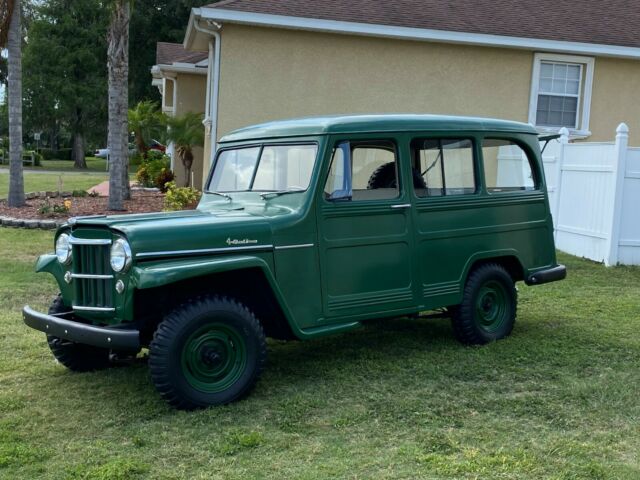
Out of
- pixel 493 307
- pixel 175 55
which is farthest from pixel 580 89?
pixel 175 55

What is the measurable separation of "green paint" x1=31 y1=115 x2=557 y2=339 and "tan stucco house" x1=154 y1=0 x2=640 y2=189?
708 cm

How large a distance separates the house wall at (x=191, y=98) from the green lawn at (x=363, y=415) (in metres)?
13.6

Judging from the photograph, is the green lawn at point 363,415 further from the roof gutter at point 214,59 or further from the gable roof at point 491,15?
the gable roof at point 491,15

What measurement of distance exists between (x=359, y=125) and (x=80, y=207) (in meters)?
10.2

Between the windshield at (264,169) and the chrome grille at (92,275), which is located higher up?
the windshield at (264,169)

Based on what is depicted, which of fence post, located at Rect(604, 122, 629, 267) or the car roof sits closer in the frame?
the car roof

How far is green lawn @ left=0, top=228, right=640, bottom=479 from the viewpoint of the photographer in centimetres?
374

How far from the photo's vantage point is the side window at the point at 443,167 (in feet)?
18.9

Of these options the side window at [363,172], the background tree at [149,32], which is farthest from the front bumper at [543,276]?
the background tree at [149,32]

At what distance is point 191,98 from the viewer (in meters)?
20.0

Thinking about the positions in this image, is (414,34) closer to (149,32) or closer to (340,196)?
(340,196)

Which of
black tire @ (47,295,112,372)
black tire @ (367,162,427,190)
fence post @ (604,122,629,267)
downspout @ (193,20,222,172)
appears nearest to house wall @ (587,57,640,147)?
fence post @ (604,122,629,267)

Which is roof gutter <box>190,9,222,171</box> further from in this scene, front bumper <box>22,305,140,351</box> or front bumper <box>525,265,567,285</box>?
front bumper <box>22,305,140,351</box>

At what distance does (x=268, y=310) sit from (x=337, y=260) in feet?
2.03
